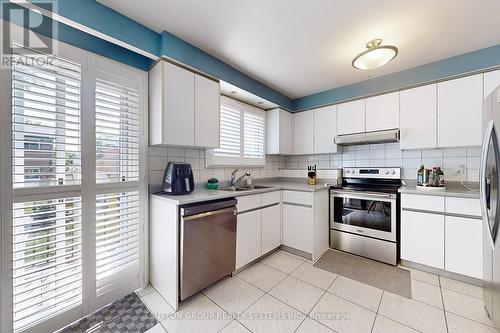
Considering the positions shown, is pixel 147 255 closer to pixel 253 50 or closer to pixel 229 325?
pixel 229 325

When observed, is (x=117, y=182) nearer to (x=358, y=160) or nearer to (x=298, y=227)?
(x=298, y=227)

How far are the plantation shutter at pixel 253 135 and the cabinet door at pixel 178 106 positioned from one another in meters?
1.11

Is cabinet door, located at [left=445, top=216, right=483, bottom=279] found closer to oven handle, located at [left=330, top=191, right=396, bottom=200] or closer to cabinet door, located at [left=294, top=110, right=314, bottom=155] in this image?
oven handle, located at [left=330, top=191, right=396, bottom=200]

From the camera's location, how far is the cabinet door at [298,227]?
2398mm

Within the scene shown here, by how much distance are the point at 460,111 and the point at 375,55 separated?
4.38ft

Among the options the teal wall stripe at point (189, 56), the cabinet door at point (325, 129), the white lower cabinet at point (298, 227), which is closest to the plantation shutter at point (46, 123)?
the teal wall stripe at point (189, 56)

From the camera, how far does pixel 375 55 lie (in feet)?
5.54

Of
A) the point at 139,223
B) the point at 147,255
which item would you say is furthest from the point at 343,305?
the point at 139,223

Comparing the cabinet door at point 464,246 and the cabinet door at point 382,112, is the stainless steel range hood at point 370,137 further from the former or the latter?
the cabinet door at point 464,246

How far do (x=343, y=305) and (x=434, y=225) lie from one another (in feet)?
4.49

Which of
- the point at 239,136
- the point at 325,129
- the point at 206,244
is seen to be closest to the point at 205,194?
the point at 206,244

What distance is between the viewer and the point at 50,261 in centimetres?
132

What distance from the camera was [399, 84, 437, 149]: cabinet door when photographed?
2238mm

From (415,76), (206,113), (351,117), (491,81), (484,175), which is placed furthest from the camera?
(351,117)
